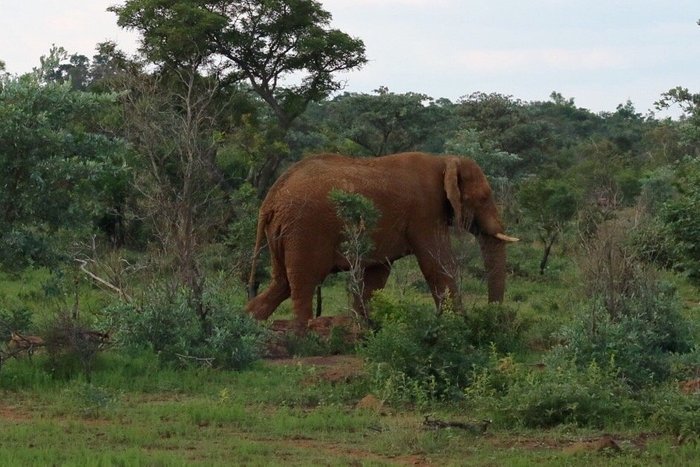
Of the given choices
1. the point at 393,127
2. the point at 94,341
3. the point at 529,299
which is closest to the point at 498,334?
the point at 94,341

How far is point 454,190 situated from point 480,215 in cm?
67

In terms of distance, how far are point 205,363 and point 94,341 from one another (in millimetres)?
1077

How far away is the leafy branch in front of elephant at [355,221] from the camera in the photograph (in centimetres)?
1391

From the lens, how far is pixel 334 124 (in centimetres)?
3666

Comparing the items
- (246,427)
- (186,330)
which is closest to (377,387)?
(246,427)

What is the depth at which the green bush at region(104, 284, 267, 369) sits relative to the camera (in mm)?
11852

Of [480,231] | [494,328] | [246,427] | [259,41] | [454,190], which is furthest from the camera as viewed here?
[259,41]

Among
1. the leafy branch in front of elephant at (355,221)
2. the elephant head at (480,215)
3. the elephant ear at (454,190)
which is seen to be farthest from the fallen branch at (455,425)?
the elephant head at (480,215)

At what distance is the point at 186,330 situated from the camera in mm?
12047

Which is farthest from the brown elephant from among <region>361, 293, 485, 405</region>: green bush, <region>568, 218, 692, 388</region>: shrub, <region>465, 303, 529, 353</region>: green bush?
Result: <region>361, 293, 485, 405</region>: green bush

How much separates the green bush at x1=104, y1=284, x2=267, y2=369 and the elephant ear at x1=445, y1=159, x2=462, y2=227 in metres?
4.12

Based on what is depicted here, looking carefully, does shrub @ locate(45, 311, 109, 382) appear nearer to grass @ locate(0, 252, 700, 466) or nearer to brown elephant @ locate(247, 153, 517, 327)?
grass @ locate(0, 252, 700, 466)

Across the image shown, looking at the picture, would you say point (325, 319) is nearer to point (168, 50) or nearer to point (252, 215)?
point (252, 215)

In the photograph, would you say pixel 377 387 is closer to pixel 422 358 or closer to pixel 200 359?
pixel 422 358
